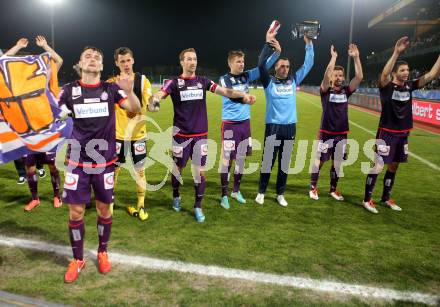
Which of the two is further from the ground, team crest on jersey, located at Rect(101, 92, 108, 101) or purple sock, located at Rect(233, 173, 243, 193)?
team crest on jersey, located at Rect(101, 92, 108, 101)

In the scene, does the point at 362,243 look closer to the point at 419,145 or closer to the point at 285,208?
the point at 285,208

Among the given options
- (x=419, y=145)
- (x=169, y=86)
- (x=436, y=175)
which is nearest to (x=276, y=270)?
(x=169, y=86)

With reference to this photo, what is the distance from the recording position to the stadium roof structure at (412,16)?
1522 inches

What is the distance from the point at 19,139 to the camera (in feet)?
14.7

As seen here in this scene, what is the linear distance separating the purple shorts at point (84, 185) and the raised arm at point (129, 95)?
62 cm

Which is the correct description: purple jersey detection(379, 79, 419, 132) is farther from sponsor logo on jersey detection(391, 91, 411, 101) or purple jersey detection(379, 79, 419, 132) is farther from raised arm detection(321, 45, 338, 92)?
raised arm detection(321, 45, 338, 92)

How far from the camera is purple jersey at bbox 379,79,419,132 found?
548 centimetres


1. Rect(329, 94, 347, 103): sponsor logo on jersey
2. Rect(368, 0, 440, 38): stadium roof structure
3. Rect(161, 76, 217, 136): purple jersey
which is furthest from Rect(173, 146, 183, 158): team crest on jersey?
Rect(368, 0, 440, 38): stadium roof structure

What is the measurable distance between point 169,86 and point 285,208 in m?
2.48

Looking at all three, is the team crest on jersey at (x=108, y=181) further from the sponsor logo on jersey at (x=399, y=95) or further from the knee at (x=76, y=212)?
the sponsor logo on jersey at (x=399, y=95)

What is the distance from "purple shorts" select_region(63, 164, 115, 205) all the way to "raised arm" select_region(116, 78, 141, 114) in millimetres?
617

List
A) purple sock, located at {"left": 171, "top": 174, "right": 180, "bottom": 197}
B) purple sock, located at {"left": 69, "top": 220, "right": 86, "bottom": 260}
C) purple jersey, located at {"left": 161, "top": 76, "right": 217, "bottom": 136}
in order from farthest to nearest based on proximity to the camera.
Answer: purple sock, located at {"left": 171, "top": 174, "right": 180, "bottom": 197} < purple jersey, located at {"left": 161, "top": 76, "right": 217, "bottom": 136} < purple sock, located at {"left": 69, "top": 220, "right": 86, "bottom": 260}

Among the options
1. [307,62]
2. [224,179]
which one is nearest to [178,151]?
[224,179]

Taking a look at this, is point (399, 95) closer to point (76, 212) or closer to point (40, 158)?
point (76, 212)
